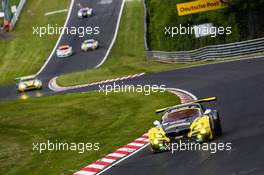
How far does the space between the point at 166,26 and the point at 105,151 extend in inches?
1561

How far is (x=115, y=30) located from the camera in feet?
247

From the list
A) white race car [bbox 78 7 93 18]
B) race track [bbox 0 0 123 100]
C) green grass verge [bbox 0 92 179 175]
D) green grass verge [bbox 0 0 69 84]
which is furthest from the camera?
white race car [bbox 78 7 93 18]

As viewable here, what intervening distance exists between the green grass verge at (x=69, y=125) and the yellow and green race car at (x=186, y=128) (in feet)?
8.95

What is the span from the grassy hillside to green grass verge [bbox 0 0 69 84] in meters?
12.8

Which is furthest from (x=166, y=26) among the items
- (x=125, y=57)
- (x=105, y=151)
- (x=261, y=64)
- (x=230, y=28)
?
(x=105, y=151)

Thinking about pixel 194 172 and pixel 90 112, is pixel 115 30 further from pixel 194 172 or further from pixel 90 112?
pixel 194 172

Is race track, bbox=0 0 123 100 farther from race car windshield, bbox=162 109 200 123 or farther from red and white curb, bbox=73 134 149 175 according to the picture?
race car windshield, bbox=162 109 200 123

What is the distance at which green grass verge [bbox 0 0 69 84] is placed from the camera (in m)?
68.6

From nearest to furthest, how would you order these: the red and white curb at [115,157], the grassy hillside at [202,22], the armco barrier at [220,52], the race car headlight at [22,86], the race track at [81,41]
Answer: the red and white curb at [115,157] < the armco barrier at [220,52] < the grassy hillside at [202,22] < the race car headlight at [22,86] < the race track at [81,41]

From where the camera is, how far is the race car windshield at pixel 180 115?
20625 millimetres

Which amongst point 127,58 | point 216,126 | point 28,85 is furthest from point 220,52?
point 216,126

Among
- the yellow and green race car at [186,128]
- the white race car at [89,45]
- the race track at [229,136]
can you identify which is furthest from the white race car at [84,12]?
the yellow and green race car at [186,128]

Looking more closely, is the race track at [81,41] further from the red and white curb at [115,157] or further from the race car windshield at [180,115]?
the race car windshield at [180,115]

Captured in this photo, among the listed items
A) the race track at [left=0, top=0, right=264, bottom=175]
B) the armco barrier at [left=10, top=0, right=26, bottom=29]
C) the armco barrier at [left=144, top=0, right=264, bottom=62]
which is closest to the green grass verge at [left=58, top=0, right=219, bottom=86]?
the armco barrier at [left=144, top=0, right=264, bottom=62]
